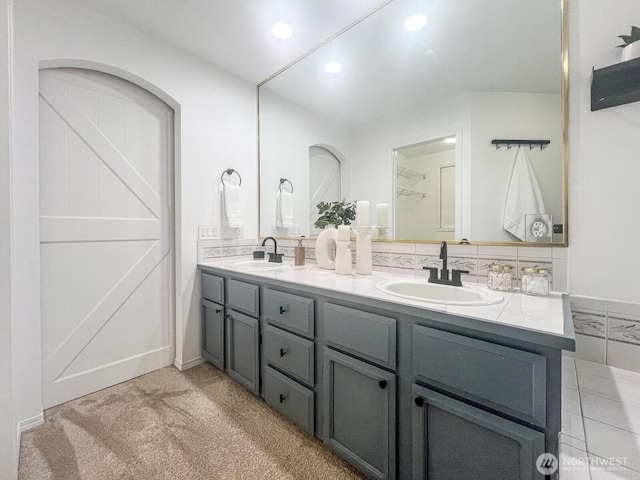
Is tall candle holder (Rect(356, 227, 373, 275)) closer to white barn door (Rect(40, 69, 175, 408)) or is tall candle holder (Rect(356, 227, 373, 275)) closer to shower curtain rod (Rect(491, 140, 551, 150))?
shower curtain rod (Rect(491, 140, 551, 150))

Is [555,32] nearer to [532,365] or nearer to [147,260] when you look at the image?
[532,365]

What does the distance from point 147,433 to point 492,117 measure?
96.0 inches

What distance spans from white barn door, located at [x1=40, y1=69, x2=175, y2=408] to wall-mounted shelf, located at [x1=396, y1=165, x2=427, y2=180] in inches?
69.7

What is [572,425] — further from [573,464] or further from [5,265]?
[5,265]

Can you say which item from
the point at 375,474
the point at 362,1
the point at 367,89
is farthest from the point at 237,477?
the point at 362,1

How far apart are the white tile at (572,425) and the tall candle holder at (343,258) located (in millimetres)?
1071

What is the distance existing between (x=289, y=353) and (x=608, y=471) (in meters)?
1.18

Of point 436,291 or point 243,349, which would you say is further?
point 243,349

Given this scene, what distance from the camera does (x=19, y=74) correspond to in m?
1.43

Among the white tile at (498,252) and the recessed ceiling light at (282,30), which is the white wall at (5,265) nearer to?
→ the recessed ceiling light at (282,30)

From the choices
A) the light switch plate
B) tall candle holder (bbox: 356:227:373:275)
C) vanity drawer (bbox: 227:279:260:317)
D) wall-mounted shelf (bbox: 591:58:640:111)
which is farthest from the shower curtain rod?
the light switch plate

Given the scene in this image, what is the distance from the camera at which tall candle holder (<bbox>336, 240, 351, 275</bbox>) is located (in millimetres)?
1665

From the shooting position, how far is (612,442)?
714mm

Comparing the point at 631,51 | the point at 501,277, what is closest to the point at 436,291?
A: the point at 501,277
